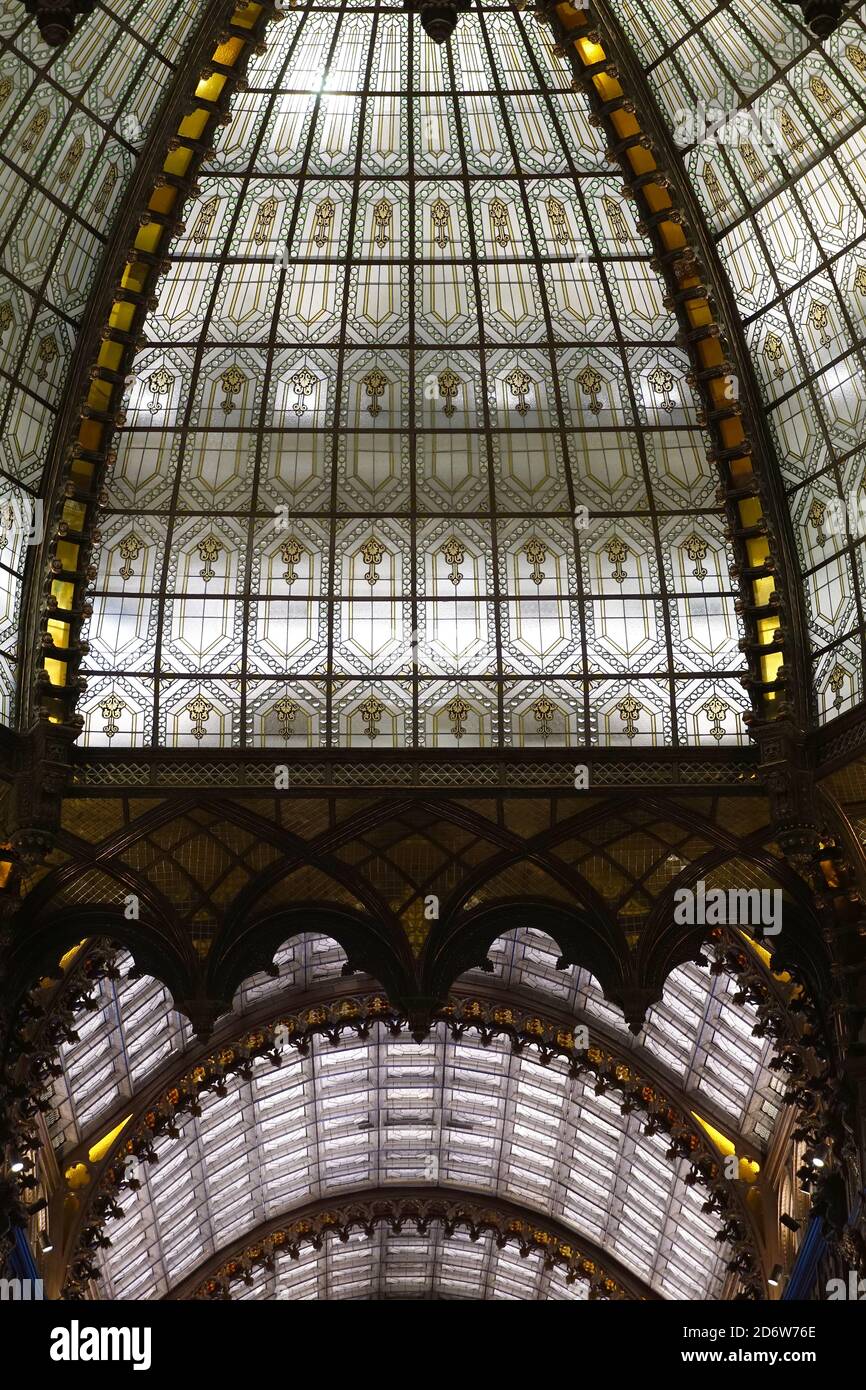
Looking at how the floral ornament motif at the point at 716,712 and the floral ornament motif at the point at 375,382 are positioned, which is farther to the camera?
the floral ornament motif at the point at 375,382

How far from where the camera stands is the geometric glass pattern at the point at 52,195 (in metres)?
29.4

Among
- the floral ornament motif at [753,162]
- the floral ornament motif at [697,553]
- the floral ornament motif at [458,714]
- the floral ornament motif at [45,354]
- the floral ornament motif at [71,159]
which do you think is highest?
the floral ornament motif at [71,159]

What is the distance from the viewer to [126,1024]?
45000 millimetres

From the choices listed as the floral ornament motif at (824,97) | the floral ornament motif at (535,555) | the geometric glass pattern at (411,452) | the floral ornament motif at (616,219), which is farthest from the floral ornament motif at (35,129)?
the floral ornament motif at (824,97)

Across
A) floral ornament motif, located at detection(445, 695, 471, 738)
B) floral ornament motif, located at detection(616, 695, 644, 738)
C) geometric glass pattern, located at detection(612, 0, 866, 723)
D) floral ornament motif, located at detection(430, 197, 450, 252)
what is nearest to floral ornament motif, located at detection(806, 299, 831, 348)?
geometric glass pattern, located at detection(612, 0, 866, 723)

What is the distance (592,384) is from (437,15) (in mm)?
7823

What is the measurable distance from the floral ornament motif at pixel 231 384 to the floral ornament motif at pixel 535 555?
5371 millimetres

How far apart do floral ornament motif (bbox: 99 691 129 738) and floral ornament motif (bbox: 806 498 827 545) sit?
11.1 m

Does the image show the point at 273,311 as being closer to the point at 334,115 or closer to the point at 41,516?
the point at 334,115

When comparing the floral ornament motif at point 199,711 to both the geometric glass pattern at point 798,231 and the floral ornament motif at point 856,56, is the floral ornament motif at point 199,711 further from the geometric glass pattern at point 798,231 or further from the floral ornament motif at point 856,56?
the floral ornament motif at point 856,56
